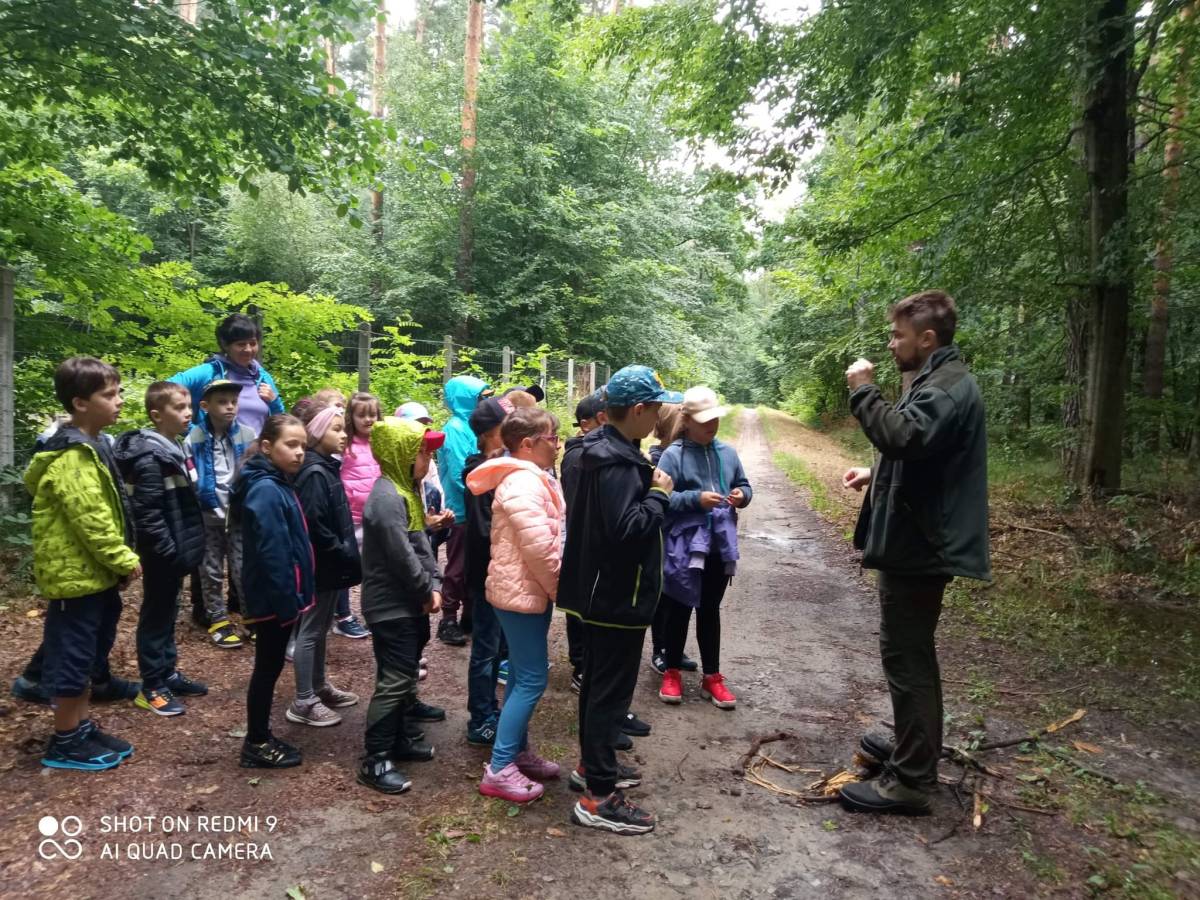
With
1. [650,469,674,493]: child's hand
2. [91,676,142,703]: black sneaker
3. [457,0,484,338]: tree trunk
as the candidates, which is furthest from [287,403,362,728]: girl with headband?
[457,0,484,338]: tree trunk

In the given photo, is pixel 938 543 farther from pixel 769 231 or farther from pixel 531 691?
pixel 769 231

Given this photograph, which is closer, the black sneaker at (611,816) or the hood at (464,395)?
the black sneaker at (611,816)

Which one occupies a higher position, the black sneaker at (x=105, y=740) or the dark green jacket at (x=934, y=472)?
the dark green jacket at (x=934, y=472)

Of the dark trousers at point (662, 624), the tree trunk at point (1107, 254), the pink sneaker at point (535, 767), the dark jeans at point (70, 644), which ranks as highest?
the tree trunk at point (1107, 254)

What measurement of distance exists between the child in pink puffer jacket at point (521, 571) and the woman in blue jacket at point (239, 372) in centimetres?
274

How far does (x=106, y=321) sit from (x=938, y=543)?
6849mm

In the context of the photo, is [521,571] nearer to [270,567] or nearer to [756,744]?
[270,567]

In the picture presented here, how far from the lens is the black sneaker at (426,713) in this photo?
3937 millimetres

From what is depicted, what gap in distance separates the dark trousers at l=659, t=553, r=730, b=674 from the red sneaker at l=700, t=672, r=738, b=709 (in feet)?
0.16

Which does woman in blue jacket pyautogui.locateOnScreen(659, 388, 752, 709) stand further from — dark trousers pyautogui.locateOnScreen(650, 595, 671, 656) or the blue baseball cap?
the blue baseball cap

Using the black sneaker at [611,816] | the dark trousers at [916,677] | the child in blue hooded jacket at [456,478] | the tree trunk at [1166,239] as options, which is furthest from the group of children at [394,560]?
the tree trunk at [1166,239]

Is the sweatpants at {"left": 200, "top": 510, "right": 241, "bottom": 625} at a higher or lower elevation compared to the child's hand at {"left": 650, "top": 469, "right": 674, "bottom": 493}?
lower

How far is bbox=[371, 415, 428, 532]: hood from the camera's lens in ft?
11.4

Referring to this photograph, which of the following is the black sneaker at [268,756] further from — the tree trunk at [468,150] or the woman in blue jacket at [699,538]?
the tree trunk at [468,150]
